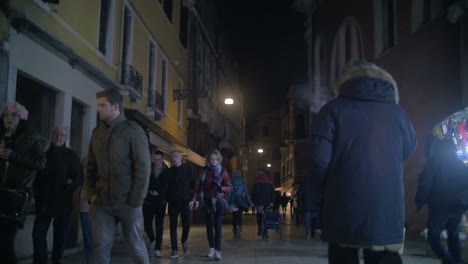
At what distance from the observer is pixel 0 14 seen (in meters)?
7.55

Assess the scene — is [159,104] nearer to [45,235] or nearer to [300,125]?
[45,235]

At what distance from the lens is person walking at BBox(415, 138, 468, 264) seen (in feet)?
21.8

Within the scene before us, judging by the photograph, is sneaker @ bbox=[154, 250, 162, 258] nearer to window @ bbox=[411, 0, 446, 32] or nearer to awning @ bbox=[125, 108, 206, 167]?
awning @ bbox=[125, 108, 206, 167]

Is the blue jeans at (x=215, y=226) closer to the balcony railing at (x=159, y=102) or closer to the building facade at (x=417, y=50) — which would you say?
the building facade at (x=417, y=50)

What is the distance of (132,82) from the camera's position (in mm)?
14125

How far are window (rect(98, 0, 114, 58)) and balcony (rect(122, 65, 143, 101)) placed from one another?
1.01 m

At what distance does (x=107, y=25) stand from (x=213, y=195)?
224 inches

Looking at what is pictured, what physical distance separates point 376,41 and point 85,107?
11.9 metres

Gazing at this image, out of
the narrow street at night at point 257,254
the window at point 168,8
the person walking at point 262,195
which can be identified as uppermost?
the window at point 168,8

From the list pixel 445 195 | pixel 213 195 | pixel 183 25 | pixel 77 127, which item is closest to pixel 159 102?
pixel 77 127

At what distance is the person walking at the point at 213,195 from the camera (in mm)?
9242

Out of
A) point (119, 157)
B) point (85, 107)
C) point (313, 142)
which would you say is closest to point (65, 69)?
point (85, 107)

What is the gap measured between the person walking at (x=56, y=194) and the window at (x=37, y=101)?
6.28 feet

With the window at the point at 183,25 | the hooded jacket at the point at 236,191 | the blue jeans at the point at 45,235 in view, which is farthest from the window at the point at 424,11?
the blue jeans at the point at 45,235
